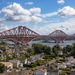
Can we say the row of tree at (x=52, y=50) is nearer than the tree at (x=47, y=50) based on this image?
Yes

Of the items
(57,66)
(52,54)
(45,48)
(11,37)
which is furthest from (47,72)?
(11,37)

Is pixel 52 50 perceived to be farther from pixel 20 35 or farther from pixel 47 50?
pixel 20 35

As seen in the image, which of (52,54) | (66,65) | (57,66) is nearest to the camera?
(57,66)

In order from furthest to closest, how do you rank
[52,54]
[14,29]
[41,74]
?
[14,29]
[52,54]
[41,74]

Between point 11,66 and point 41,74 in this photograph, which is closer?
point 41,74

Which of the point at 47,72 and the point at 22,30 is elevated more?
the point at 22,30

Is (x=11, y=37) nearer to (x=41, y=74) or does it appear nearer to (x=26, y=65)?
(x=26, y=65)

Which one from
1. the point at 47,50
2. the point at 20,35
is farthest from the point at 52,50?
the point at 20,35

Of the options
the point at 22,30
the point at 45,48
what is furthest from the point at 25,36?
the point at 45,48

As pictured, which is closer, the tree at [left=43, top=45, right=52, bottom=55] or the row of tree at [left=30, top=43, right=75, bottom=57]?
the row of tree at [left=30, top=43, right=75, bottom=57]
